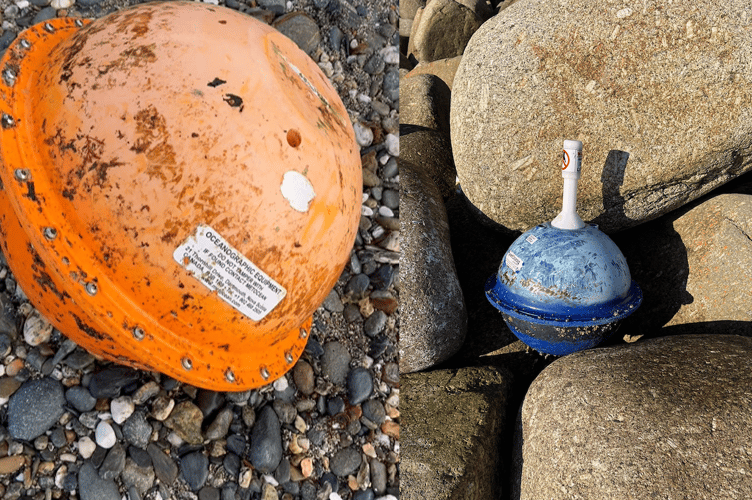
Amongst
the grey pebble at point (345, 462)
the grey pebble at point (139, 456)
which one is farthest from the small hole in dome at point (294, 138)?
the grey pebble at point (345, 462)

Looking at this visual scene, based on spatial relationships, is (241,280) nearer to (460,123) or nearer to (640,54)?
(460,123)

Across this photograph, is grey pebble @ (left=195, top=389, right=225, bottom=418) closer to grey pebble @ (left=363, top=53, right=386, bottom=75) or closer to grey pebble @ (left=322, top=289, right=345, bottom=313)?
grey pebble @ (left=322, top=289, right=345, bottom=313)

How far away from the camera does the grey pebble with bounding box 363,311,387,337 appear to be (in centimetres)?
325

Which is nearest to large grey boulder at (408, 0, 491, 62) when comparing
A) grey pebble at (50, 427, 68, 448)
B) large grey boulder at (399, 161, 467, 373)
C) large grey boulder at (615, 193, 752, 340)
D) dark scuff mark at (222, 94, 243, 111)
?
large grey boulder at (399, 161, 467, 373)

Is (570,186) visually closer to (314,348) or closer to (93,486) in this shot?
(314,348)

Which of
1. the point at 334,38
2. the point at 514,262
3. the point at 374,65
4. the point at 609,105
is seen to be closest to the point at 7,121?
the point at 334,38

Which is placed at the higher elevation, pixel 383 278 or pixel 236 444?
pixel 383 278

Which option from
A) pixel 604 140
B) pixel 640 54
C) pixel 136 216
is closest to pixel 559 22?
pixel 640 54

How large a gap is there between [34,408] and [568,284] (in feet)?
8.86

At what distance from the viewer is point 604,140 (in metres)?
3.55

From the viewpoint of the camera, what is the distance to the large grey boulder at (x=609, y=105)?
3326mm

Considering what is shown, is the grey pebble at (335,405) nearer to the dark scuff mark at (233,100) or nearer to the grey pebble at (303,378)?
the grey pebble at (303,378)

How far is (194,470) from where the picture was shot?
2654 millimetres

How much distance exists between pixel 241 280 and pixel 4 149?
816mm
